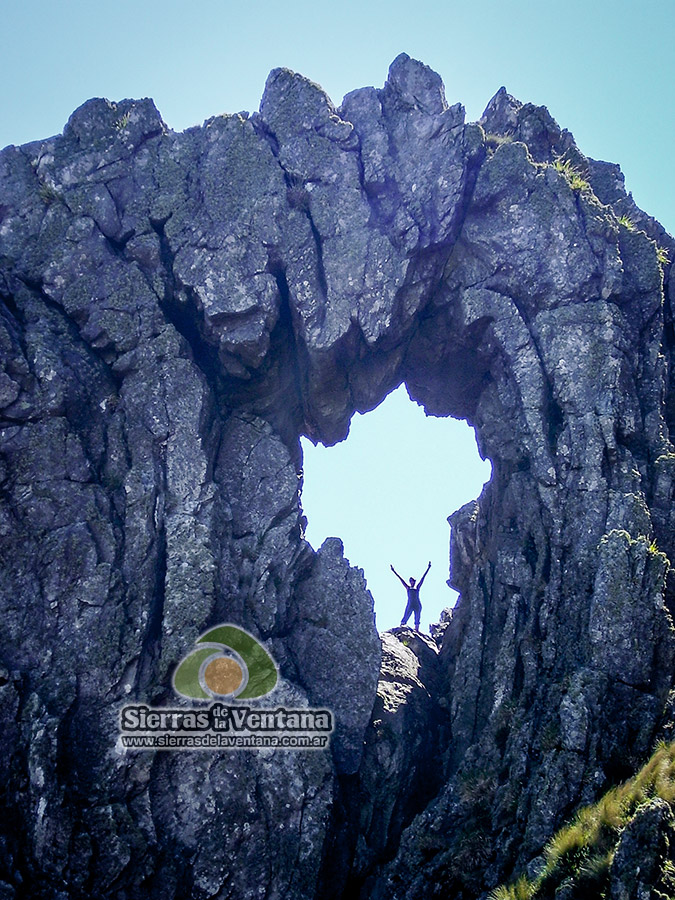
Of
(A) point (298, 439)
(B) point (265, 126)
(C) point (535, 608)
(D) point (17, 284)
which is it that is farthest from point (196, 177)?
(C) point (535, 608)

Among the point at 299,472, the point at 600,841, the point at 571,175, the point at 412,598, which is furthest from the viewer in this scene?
the point at 412,598

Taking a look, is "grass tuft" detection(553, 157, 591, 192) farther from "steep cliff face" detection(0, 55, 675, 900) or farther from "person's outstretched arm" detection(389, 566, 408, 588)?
"person's outstretched arm" detection(389, 566, 408, 588)

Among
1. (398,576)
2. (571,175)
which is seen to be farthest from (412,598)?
(571,175)

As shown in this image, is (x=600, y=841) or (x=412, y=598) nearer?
(x=600, y=841)

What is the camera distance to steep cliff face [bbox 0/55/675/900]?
80.0 ft

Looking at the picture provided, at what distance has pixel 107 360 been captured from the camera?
31719 mm

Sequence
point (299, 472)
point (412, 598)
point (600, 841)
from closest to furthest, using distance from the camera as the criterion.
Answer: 1. point (600, 841)
2. point (299, 472)
3. point (412, 598)

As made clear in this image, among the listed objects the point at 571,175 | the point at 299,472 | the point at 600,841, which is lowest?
the point at 600,841

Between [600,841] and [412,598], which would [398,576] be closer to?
[412,598]

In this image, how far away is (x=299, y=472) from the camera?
1391 inches

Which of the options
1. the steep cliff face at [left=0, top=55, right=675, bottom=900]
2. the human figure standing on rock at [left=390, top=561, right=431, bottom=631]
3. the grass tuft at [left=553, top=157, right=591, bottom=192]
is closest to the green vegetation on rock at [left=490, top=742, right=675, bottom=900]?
the steep cliff face at [left=0, top=55, right=675, bottom=900]

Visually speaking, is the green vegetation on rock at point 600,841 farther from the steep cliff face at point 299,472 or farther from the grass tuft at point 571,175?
the grass tuft at point 571,175

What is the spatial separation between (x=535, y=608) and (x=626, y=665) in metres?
4.44

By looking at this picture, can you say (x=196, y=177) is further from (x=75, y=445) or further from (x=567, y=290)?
(x=567, y=290)
